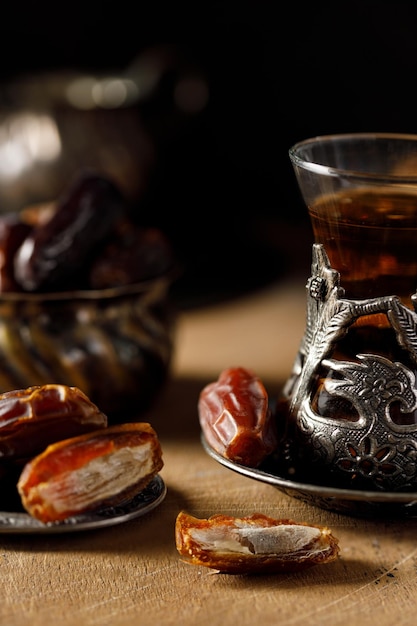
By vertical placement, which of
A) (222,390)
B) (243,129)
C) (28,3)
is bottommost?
(243,129)

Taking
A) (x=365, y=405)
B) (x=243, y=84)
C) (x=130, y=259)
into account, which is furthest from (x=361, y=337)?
(x=243, y=84)

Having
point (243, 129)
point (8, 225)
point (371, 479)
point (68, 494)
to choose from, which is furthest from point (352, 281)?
point (243, 129)

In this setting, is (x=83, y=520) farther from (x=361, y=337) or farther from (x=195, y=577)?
(x=361, y=337)

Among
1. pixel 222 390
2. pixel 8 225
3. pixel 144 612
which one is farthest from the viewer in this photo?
pixel 8 225

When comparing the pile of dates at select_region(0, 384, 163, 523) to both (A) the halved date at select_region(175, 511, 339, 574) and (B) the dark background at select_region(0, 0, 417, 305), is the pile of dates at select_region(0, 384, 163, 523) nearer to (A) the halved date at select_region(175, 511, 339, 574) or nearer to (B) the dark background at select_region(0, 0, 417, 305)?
(A) the halved date at select_region(175, 511, 339, 574)

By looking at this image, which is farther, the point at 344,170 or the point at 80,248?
the point at 80,248

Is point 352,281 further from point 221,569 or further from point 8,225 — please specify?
point 8,225
